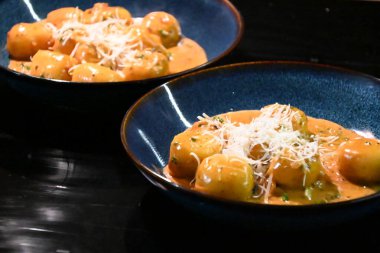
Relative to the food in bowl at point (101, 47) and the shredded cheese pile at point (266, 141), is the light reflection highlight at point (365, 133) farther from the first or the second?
the food in bowl at point (101, 47)

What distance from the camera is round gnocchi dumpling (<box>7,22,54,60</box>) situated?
5.42 feet

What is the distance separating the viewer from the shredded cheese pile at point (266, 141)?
3.53 feet

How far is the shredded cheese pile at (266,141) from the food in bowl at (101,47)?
342 millimetres

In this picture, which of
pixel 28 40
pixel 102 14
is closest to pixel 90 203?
pixel 28 40

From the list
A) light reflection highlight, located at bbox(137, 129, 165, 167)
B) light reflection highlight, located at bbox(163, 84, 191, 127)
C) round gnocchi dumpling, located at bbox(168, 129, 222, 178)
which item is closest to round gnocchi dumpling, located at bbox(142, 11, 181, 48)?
light reflection highlight, located at bbox(163, 84, 191, 127)

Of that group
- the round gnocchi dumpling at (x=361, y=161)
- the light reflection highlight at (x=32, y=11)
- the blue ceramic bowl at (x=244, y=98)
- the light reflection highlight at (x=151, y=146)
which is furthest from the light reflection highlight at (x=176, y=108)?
the light reflection highlight at (x=32, y=11)

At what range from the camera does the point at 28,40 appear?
1652 mm

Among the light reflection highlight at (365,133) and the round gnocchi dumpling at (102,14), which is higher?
the round gnocchi dumpling at (102,14)

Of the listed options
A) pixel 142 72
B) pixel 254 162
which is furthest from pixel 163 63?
pixel 254 162

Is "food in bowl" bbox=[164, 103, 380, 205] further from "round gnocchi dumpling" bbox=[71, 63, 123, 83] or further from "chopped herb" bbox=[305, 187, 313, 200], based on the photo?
"round gnocchi dumpling" bbox=[71, 63, 123, 83]

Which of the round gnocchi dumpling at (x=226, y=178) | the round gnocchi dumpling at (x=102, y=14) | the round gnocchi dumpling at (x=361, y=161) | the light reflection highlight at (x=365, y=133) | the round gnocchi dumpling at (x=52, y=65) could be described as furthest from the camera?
the round gnocchi dumpling at (x=102, y=14)

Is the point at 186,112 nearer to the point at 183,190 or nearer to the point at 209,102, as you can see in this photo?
the point at 209,102

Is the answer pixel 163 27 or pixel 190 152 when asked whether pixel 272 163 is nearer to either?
pixel 190 152

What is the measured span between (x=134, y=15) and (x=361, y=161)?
107 centimetres
